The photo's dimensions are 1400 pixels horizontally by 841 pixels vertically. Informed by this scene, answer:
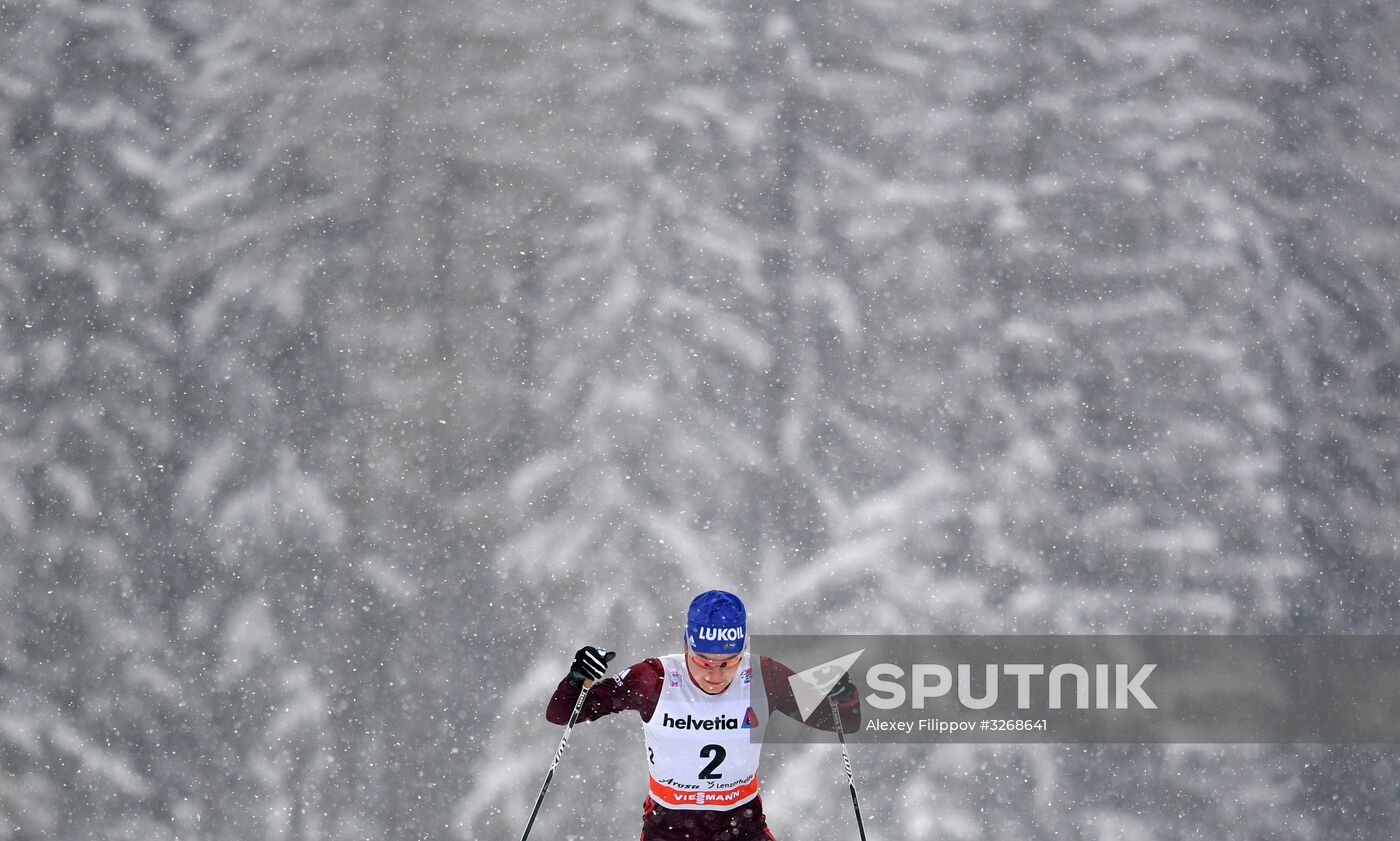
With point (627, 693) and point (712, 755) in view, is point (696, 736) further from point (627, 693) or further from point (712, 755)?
point (627, 693)

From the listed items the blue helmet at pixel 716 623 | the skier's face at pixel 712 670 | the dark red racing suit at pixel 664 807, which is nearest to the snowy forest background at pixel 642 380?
the dark red racing suit at pixel 664 807

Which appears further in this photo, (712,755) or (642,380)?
(642,380)

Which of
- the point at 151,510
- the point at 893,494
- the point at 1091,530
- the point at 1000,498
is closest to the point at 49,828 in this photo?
the point at 151,510

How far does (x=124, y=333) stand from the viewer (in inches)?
180

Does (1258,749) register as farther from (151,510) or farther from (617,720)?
(151,510)

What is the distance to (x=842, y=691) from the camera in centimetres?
324

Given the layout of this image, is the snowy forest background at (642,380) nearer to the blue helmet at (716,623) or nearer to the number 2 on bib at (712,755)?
the number 2 on bib at (712,755)

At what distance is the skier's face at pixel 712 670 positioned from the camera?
300cm

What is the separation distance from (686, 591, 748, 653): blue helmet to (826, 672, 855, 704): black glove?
1.36 feet

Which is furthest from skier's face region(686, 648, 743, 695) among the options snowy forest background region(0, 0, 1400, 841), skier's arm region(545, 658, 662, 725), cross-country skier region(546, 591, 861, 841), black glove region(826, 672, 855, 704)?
snowy forest background region(0, 0, 1400, 841)

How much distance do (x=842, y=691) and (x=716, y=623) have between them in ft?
1.70

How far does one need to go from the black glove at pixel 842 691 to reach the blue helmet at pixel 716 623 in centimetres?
42

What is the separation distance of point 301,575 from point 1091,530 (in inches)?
114

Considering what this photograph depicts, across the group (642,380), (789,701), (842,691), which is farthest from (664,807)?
(642,380)
